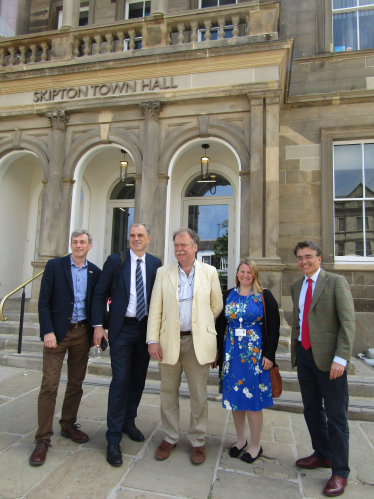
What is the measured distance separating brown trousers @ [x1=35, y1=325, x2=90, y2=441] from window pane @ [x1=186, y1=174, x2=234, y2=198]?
585 cm

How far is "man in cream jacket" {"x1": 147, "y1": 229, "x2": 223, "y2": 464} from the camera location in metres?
2.81

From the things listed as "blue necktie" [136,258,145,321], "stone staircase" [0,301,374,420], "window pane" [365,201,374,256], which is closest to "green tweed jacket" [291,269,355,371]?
"blue necktie" [136,258,145,321]

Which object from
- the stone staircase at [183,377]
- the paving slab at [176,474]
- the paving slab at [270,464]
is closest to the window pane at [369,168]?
the stone staircase at [183,377]

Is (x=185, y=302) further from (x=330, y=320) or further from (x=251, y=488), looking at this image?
(x=251, y=488)

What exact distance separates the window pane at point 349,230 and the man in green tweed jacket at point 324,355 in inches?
181

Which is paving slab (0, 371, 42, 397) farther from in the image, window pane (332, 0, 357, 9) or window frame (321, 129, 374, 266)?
window pane (332, 0, 357, 9)

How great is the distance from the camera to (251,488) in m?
2.45

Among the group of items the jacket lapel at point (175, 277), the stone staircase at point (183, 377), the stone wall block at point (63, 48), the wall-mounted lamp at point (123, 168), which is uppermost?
the stone wall block at point (63, 48)

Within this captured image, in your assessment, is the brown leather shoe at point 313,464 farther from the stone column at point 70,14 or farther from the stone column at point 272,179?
the stone column at point 70,14

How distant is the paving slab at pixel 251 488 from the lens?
238 cm

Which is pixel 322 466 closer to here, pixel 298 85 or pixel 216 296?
pixel 216 296

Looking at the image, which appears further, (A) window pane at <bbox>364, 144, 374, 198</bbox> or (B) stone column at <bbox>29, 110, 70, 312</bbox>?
(A) window pane at <bbox>364, 144, 374, 198</bbox>

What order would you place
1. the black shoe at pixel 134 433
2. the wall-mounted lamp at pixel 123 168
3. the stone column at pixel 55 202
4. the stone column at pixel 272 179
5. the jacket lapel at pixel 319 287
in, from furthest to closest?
1. the wall-mounted lamp at pixel 123 168
2. the stone column at pixel 55 202
3. the stone column at pixel 272 179
4. the black shoe at pixel 134 433
5. the jacket lapel at pixel 319 287

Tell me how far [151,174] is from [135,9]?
547 cm
